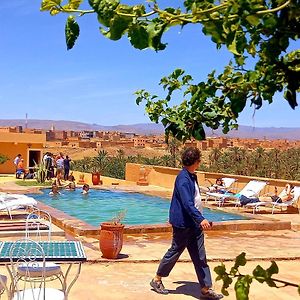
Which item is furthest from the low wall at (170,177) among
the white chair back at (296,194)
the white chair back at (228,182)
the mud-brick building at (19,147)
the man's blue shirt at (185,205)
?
the man's blue shirt at (185,205)

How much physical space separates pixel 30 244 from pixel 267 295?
2.99 m

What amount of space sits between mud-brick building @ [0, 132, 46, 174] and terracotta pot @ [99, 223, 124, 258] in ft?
77.1

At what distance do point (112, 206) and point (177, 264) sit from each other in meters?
10.7

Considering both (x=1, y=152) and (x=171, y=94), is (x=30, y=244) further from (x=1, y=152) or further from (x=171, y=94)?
(x=1, y=152)

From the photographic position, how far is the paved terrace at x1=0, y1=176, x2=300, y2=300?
689 cm

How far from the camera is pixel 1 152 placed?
103ft

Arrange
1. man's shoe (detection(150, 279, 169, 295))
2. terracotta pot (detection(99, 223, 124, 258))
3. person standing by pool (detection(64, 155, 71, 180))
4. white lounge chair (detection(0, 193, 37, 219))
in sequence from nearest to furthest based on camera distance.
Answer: man's shoe (detection(150, 279, 169, 295))
terracotta pot (detection(99, 223, 124, 258))
white lounge chair (detection(0, 193, 37, 219))
person standing by pool (detection(64, 155, 71, 180))

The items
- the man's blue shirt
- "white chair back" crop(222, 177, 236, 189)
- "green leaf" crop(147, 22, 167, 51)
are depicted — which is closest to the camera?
"green leaf" crop(147, 22, 167, 51)

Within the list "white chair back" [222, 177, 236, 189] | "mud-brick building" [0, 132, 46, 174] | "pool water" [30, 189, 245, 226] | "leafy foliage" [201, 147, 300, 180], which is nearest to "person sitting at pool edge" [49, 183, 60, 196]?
"pool water" [30, 189, 245, 226]

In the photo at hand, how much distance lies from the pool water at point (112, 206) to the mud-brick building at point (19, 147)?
990 centimetres

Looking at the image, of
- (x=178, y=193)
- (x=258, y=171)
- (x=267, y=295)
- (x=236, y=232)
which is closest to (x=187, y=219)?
(x=178, y=193)

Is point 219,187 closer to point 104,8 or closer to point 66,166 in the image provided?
point 66,166

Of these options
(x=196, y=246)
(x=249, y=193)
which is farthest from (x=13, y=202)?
(x=249, y=193)

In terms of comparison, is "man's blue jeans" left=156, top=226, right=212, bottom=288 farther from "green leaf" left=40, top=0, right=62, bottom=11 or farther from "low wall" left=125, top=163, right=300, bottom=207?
"low wall" left=125, top=163, right=300, bottom=207
